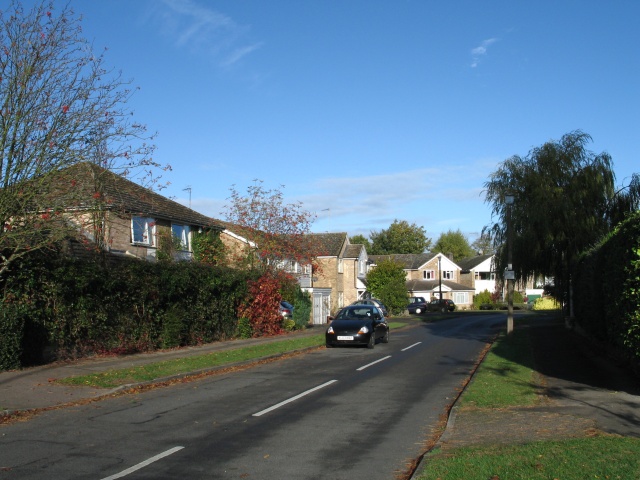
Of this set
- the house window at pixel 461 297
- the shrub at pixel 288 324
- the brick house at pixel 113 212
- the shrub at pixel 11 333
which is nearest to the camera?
the shrub at pixel 11 333

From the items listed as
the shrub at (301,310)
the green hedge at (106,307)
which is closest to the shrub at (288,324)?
the shrub at (301,310)

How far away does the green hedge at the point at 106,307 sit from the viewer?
15.0 meters

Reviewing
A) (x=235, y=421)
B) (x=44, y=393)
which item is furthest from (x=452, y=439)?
(x=44, y=393)

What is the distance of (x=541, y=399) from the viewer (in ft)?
36.5

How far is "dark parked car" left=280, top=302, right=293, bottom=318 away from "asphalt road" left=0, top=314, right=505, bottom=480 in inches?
678

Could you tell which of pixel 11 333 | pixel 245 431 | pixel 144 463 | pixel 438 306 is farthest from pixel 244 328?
pixel 438 306

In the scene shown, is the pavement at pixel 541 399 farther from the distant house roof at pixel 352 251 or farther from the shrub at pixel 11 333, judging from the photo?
the distant house roof at pixel 352 251

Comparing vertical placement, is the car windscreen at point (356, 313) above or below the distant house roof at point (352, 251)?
below

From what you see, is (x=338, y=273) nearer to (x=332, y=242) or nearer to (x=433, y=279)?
(x=332, y=242)

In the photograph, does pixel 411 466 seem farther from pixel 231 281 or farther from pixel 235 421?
pixel 231 281

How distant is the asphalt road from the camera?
6895 millimetres

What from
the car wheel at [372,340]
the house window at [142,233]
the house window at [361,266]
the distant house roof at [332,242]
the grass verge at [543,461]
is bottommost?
the car wheel at [372,340]

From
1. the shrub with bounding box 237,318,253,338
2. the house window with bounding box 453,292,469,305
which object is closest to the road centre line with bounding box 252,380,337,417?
the shrub with bounding box 237,318,253,338

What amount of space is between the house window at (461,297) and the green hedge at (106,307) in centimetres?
6338
